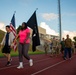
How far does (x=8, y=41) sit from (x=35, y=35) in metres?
1.52

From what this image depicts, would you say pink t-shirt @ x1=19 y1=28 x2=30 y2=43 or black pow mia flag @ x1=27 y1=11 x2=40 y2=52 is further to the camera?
black pow mia flag @ x1=27 y1=11 x2=40 y2=52

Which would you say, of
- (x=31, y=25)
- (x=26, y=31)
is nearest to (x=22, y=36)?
(x=26, y=31)

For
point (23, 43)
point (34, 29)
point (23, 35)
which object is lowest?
point (23, 43)

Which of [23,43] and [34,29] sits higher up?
[34,29]

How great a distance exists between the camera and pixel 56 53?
24.7 meters

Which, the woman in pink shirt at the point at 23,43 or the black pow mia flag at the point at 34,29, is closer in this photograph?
the woman in pink shirt at the point at 23,43

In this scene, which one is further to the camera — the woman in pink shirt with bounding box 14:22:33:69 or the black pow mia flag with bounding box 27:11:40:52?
the black pow mia flag with bounding box 27:11:40:52

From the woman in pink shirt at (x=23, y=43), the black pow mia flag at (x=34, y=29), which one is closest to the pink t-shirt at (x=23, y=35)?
the woman in pink shirt at (x=23, y=43)

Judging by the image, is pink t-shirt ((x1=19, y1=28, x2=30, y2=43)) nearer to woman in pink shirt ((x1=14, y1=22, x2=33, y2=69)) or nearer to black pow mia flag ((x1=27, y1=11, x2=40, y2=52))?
woman in pink shirt ((x1=14, y1=22, x2=33, y2=69))

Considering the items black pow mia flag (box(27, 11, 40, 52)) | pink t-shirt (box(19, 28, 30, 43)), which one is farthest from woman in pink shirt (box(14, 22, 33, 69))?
black pow mia flag (box(27, 11, 40, 52))

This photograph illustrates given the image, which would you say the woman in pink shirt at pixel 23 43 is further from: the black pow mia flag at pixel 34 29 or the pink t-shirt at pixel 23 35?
the black pow mia flag at pixel 34 29


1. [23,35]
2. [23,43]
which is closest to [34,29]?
[23,35]

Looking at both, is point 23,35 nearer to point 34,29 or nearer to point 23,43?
point 23,43

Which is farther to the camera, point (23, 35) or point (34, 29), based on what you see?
point (34, 29)
